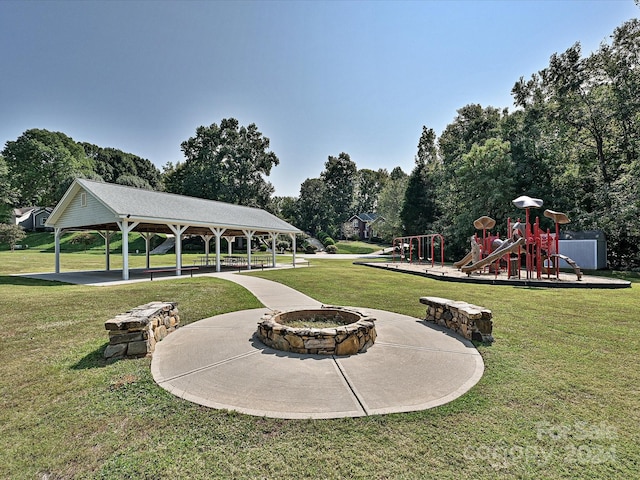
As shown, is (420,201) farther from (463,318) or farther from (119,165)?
(119,165)

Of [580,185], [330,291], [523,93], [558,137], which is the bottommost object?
[330,291]

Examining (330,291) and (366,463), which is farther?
(330,291)

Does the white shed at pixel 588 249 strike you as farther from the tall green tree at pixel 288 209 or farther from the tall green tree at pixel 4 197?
the tall green tree at pixel 4 197

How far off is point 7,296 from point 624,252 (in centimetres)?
3421

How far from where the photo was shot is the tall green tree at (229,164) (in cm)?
4381

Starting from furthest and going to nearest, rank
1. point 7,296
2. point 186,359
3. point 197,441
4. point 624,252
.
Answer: point 624,252 < point 7,296 < point 186,359 < point 197,441

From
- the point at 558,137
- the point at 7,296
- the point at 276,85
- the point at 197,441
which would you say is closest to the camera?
the point at 197,441

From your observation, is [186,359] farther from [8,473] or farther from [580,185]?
[580,185]

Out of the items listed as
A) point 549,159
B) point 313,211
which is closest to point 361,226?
point 313,211

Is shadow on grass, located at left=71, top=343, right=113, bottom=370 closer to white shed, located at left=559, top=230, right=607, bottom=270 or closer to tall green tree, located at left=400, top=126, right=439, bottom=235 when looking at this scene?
white shed, located at left=559, top=230, right=607, bottom=270

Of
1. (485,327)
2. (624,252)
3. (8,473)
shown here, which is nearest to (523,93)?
(624,252)

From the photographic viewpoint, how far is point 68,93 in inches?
992

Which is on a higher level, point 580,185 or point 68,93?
point 68,93

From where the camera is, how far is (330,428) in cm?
294
